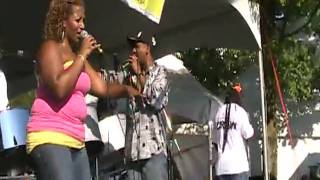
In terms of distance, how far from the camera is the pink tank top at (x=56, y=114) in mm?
2939

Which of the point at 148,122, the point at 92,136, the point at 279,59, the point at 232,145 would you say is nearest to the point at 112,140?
the point at 92,136

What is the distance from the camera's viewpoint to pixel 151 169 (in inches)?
167

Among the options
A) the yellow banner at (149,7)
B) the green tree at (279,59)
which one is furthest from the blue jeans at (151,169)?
the green tree at (279,59)

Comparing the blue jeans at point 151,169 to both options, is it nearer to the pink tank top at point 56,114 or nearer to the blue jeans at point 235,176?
the pink tank top at point 56,114

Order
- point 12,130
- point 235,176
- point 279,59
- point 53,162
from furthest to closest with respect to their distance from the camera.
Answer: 1. point 279,59
2. point 235,176
3. point 12,130
4. point 53,162

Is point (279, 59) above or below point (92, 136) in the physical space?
above

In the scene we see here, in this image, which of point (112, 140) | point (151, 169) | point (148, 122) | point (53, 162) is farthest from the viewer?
point (112, 140)

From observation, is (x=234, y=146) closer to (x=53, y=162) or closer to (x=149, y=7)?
(x=149, y=7)

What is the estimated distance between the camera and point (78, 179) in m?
3.01

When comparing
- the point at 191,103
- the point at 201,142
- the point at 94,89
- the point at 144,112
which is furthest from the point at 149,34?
the point at 94,89

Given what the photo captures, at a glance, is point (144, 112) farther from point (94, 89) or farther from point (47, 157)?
point (47, 157)

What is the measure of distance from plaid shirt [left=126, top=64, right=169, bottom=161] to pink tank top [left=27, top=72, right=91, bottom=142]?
49.8 inches

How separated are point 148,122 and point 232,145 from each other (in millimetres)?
2076

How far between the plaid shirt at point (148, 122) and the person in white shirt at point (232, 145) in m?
1.94
